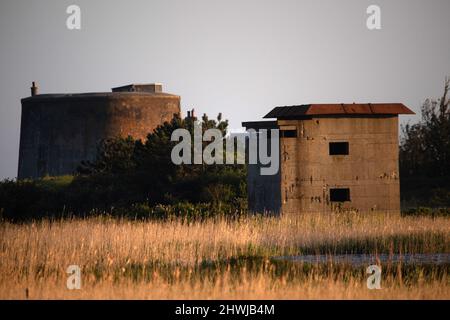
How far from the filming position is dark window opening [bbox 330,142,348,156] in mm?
27634

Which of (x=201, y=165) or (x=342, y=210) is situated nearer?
(x=342, y=210)

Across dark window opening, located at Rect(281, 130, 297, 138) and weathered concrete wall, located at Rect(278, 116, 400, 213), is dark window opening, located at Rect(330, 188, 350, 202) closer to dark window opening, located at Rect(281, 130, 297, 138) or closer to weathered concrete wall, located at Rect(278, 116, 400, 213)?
weathered concrete wall, located at Rect(278, 116, 400, 213)

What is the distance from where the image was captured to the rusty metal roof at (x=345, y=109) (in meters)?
26.9

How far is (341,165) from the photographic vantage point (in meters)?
27.2

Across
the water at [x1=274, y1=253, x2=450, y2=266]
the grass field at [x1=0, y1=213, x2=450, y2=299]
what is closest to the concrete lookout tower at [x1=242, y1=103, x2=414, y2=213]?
the grass field at [x1=0, y1=213, x2=450, y2=299]

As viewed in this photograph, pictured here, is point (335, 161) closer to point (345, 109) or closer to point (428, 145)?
point (345, 109)

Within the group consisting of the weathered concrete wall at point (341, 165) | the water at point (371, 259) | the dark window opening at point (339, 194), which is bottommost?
the water at point (371, 259)

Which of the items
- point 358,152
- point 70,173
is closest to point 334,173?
point 358,152

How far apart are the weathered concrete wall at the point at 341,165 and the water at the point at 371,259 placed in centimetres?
831

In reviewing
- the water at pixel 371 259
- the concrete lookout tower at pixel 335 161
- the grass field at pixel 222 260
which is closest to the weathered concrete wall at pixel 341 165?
the concrete lookout tower at pixel 335 161

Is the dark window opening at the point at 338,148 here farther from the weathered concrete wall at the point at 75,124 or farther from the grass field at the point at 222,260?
the weathered concrete wall at the point at 75,124
